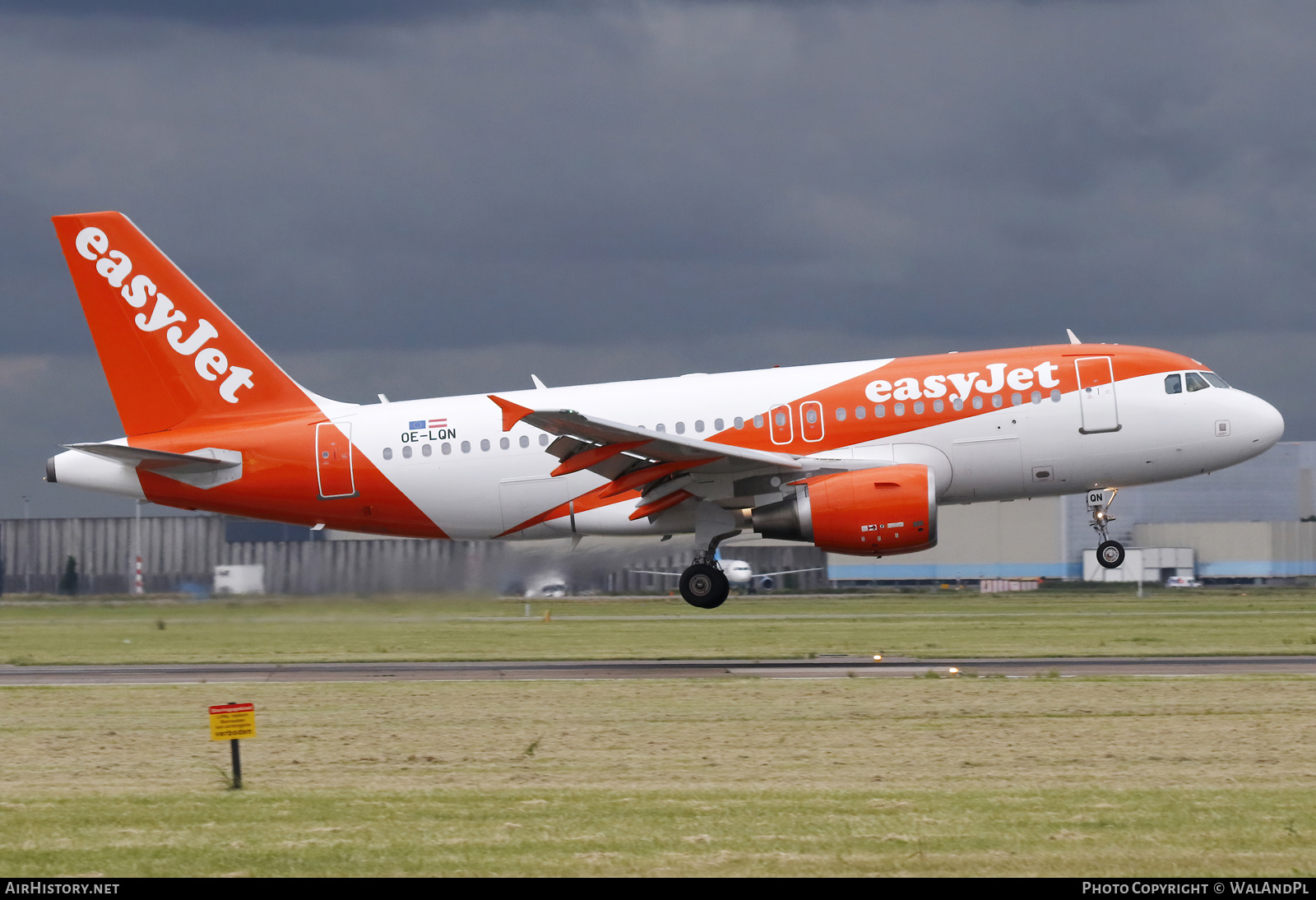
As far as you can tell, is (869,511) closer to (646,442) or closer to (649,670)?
(646,442)

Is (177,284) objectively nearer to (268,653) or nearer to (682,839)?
(268,653)

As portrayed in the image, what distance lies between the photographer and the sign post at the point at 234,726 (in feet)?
51.5

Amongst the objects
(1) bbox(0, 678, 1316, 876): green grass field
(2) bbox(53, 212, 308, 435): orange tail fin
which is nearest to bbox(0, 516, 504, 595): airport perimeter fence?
(2) bbox(53, 212, 308, 435): orange tail fin

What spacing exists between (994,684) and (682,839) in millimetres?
14079

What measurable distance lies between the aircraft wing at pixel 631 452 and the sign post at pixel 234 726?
39.6ft

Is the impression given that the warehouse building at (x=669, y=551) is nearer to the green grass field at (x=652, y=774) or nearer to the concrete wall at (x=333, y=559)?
the concrete wall at (x=333, y=559)

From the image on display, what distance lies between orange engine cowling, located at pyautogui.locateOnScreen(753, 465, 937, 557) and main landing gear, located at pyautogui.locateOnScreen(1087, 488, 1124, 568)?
13.2 feet

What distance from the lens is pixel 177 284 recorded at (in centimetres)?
3303

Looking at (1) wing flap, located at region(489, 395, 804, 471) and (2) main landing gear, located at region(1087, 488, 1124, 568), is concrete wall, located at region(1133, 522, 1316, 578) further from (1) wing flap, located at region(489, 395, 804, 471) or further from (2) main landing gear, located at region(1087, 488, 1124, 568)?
(1) wing flap, located at region(489, 395, 804, 471)

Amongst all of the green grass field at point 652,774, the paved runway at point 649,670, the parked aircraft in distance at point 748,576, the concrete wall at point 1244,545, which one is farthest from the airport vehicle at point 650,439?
the concrete wall at point 1244,545

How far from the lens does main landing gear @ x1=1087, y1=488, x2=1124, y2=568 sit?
30297 mm

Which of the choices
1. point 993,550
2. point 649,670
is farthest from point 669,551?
point 993,550

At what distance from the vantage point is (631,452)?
2953 centimetres
